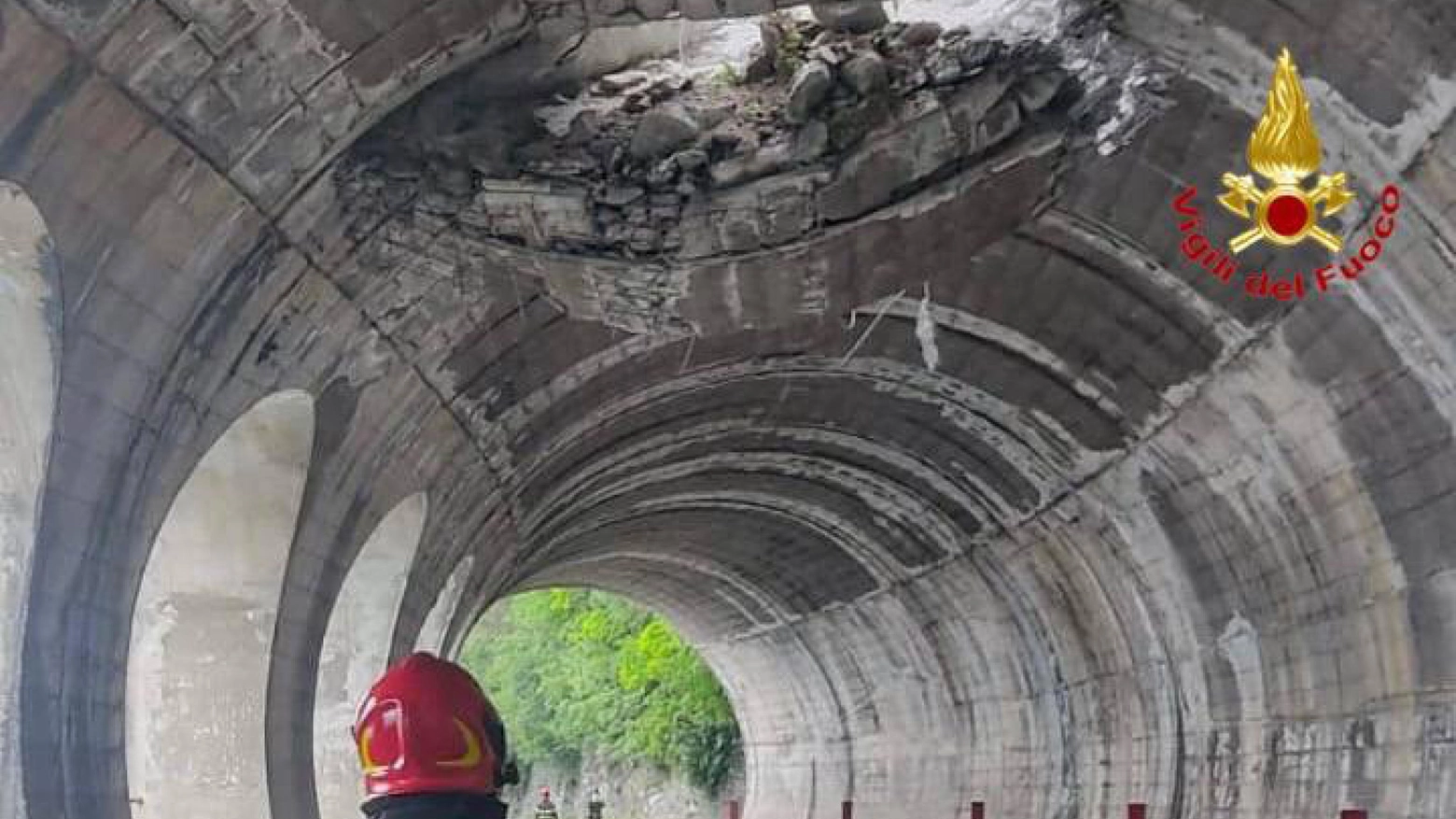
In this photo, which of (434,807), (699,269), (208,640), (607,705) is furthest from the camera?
(607,705)

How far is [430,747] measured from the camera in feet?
8.44

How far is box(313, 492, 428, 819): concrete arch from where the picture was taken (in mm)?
14898

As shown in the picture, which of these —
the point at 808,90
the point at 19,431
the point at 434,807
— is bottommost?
the point at 434,807

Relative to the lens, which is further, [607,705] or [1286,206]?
[607,705]

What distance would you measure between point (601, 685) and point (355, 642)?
113 feet

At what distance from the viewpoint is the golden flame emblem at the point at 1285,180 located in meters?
11.3

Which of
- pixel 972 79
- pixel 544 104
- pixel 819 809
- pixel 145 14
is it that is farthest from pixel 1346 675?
pixel 819 809

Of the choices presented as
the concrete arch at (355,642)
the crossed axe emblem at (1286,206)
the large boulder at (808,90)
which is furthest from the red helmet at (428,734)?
the concrete arch at (355,642)

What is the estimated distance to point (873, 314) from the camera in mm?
15438

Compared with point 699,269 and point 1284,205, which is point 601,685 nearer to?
point 699,269

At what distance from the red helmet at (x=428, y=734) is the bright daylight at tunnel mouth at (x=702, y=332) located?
5515 mm

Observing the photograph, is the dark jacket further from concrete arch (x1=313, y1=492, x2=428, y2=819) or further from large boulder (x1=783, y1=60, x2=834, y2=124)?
concrete arch (x1=313, y1=492, x2=428, y2=819)

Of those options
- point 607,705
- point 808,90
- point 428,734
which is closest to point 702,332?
point 808,90

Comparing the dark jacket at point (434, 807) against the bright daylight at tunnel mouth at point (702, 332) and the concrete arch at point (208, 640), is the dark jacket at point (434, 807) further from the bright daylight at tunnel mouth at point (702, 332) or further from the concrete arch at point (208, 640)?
the concrete arch at point (208, 640)
